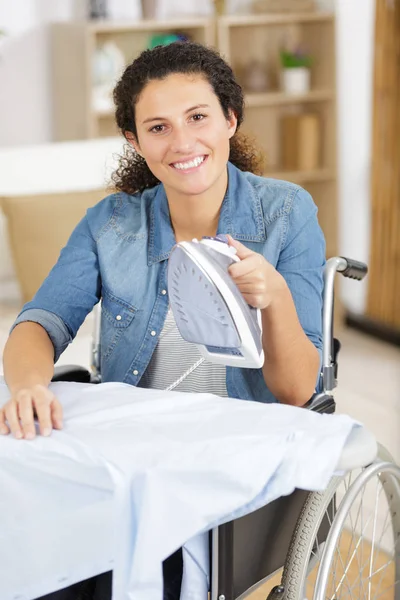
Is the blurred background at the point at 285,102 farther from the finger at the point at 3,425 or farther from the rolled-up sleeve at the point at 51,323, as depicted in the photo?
the finger at the point at 3,425

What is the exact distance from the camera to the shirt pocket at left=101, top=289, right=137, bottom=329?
5.13ft

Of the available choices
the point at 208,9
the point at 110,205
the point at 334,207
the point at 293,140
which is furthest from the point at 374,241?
the point at 110,205

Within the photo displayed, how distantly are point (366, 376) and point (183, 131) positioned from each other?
222 centimetres

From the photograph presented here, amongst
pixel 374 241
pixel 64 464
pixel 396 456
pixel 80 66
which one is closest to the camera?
pixel 64 464

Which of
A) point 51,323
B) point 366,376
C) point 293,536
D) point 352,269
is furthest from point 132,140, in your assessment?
point 366,376

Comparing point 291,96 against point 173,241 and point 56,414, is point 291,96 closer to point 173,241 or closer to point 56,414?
point 173,241

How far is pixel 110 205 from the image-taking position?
1640 millimetres

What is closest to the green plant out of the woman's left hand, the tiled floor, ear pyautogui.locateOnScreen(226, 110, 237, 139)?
the tiled floor

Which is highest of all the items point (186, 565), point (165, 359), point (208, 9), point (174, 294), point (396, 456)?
point (208, 9)

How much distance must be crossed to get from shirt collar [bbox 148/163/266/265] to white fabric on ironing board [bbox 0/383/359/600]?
17.2 inches

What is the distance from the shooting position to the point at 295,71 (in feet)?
13.2

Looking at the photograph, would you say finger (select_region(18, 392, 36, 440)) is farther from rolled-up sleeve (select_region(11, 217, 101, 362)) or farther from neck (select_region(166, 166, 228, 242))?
neck (select_region(166, 166, 228, 242))

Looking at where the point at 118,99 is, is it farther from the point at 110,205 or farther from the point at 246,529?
the point at 246,529

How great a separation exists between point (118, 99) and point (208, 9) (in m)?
2.67
